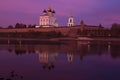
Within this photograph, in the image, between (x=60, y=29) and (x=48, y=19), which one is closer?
(x=60, y=29)

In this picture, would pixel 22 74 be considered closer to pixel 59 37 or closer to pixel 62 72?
pixel 62 72

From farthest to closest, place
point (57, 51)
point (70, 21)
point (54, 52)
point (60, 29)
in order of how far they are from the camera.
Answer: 1. point (70, 21)
2. point (60, 29)
3. point (57, 51)
4. point (54, 52)

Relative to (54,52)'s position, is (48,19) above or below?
above

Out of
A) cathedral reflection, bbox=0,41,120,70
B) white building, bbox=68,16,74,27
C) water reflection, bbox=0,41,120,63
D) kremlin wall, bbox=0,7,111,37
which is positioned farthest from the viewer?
white building, bbox=68,16,74,27

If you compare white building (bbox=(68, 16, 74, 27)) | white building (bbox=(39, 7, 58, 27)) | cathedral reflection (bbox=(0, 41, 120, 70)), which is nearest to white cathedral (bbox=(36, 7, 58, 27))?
white building (bbox=(39, 7, 58, 27))

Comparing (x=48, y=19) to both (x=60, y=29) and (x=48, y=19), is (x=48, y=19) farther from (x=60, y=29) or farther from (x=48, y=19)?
(x=60, y=29)

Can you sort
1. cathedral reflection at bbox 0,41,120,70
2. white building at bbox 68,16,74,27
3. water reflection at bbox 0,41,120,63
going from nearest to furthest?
cathedral reflection at bbox 0,41,120,70 → water reflection at bbox 0,41,120,63 → white building at bbox 68,16,74,27

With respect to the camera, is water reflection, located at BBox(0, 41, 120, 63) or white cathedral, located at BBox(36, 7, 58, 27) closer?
water reflection, located at BBox(0, 41, 120, 63)

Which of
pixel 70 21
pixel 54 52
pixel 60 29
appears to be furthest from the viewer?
pixel 70 21

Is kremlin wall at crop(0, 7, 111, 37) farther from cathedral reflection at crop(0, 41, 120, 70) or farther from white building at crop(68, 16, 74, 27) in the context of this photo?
cathedral reflection at crop(0, 41, 120, 70)

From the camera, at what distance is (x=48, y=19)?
183ft

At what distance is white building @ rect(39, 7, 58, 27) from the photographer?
55.9 m

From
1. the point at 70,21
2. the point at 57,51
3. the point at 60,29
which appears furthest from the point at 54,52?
the point at 70,21

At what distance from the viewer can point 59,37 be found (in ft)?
161
